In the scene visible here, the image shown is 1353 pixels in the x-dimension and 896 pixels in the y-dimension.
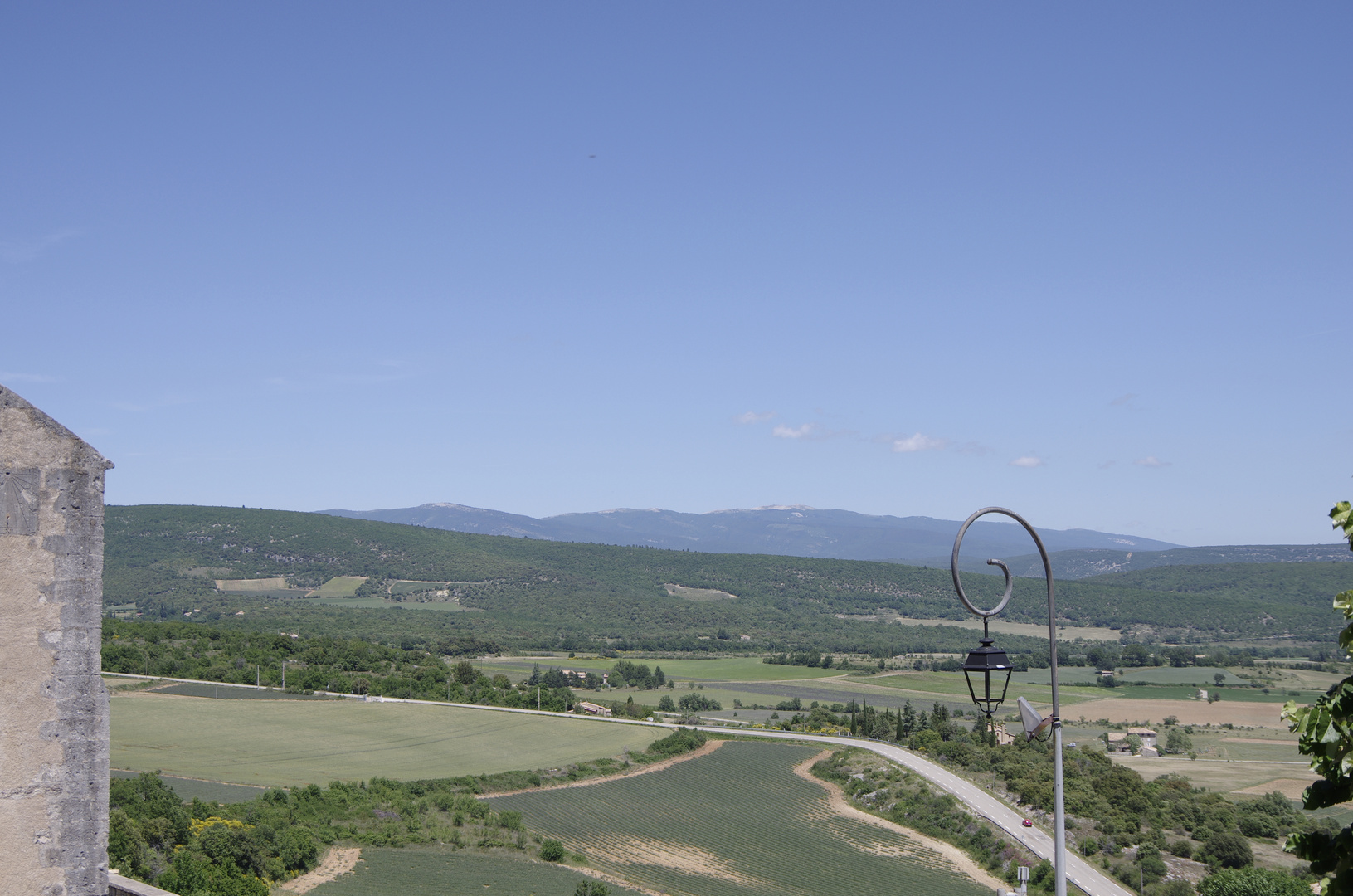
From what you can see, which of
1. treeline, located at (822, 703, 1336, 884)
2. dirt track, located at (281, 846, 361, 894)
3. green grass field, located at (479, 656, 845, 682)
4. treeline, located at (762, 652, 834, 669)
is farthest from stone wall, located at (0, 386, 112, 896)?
treeline, located at (762, 652, 834, 669)

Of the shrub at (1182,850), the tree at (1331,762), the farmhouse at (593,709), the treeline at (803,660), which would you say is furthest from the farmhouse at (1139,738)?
the tree at (1331,762)

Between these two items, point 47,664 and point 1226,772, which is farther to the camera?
point 1226,772

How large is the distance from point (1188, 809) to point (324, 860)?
42.5m

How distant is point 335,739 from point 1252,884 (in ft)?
173

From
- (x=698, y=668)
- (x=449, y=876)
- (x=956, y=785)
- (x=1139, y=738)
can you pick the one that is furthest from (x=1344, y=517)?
(x=698, y=668)

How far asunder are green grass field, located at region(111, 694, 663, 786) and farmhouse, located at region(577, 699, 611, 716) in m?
7.37

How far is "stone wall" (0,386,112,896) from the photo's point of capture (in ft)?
27.9

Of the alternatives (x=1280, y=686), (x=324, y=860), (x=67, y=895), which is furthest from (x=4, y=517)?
(x=1280, y=686)

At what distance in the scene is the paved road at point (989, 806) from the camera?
4287 centimetres

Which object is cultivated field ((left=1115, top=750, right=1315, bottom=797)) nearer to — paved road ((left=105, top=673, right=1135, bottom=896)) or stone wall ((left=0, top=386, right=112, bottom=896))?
paved road ((left=105, top=673, right=1135, bottom=896))

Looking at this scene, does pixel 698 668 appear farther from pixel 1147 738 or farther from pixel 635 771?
pixel 635 771

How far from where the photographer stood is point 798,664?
471 feet

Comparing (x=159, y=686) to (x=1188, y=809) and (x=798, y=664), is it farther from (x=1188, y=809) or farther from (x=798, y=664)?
(x=798, y=664)

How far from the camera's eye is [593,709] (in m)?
92.3
